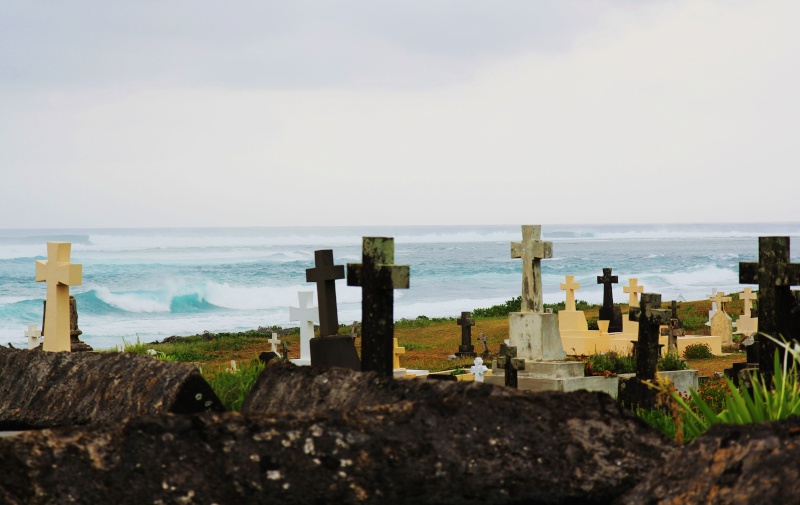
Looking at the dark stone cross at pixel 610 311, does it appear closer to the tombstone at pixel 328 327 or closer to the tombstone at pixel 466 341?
the tombstone at pixel 466 341

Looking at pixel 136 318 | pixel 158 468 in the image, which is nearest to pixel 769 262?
pixel 158 468

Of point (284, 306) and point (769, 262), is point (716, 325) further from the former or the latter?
point (284, 306)

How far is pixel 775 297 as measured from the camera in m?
7.70

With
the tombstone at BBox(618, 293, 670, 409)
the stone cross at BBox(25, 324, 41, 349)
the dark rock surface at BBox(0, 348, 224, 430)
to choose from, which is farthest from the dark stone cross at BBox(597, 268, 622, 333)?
the dark rock surface at BBox(0, 348, 224, 430)

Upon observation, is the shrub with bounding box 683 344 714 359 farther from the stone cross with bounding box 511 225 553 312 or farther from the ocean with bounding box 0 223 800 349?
the ocean with bounding box 0 223 800 349

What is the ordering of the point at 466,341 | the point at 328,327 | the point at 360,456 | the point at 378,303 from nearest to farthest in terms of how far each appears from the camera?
the point at 360,456 < the point at 378,303 < the point at 328,327 < the point at 466,341

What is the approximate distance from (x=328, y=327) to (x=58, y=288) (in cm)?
270

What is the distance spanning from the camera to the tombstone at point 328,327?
866 centimetres

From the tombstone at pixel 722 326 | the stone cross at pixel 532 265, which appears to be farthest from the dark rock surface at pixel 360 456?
the tombstone at pixel 722 326

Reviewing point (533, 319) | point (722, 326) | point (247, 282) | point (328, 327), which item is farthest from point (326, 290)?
point (247, 282)

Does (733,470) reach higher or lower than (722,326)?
higher

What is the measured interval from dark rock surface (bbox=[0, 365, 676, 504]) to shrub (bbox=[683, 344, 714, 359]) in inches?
614

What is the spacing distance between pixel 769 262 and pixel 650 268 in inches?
2575

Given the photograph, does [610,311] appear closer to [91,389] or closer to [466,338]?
[466,338]
